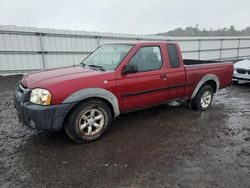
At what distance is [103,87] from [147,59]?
1278mm

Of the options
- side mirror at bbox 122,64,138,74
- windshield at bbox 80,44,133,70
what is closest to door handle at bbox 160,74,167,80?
side mirror at bbox 122,64,138,74

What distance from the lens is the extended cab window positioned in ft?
14.3

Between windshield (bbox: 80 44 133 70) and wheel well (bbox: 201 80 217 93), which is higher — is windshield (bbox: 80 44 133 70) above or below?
above

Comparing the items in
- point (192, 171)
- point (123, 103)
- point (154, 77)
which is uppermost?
point (154, 77)

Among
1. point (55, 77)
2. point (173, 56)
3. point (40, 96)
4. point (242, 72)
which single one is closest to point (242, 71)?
point (242, 72)

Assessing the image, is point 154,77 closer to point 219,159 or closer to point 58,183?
point 219,159

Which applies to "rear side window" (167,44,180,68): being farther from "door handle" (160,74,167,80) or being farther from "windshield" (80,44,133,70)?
"windshield" (80,44,133,70)

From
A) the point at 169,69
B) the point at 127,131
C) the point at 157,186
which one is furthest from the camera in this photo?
the point at 169,69

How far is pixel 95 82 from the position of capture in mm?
3746

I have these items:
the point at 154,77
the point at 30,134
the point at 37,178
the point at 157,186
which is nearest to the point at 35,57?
the point at 30,134

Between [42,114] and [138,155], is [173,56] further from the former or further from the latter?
[42,114]

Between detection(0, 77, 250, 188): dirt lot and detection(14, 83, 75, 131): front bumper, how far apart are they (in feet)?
1.55

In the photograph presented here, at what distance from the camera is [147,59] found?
4535 mm

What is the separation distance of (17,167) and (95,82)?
177cm
